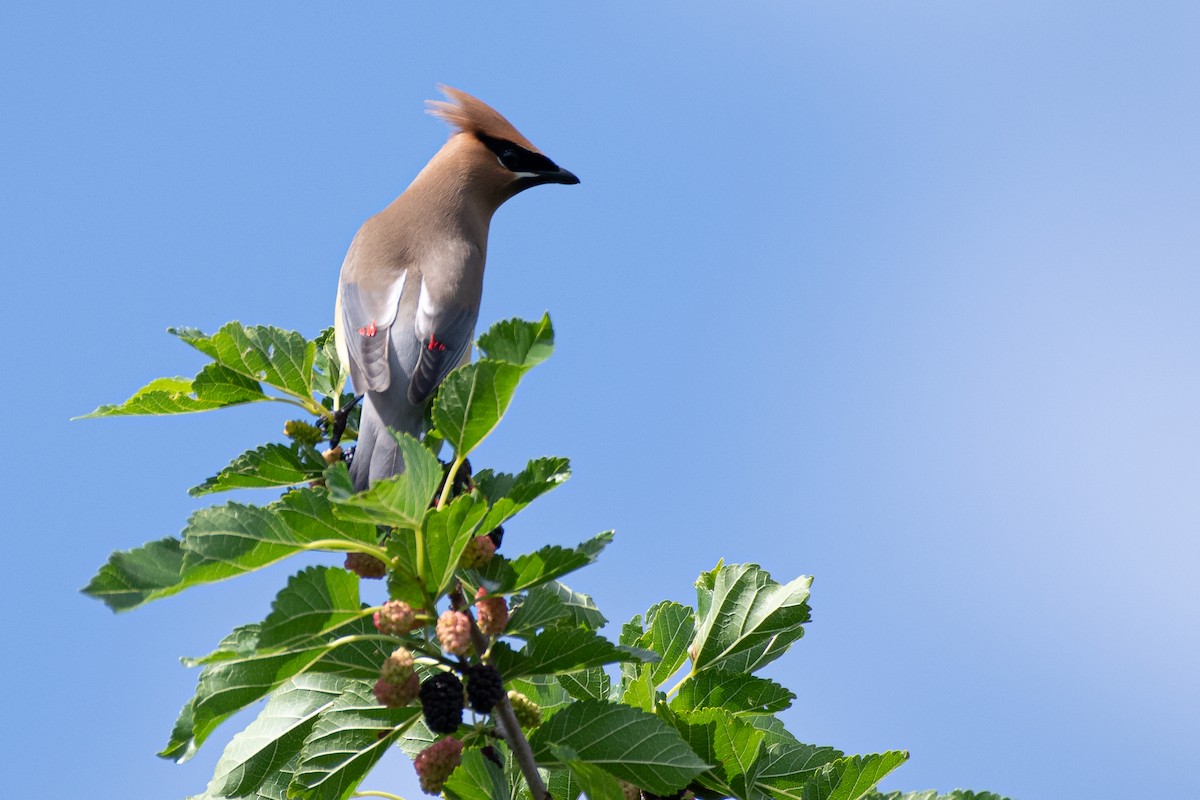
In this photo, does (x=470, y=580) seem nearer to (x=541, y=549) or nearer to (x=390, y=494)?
(x=541, y=549)

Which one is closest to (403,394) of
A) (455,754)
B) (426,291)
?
(426,291)

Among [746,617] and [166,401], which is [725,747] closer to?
[746,617]

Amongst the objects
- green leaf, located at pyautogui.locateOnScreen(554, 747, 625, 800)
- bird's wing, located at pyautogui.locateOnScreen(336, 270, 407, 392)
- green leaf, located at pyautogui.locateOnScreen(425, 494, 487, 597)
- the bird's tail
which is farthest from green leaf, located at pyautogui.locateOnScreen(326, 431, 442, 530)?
bird's wing, located at pyautogui.locateOnScreen(336, 270, 407, 392)

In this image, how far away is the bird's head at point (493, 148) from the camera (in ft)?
16.8

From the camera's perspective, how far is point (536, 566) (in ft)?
7.58

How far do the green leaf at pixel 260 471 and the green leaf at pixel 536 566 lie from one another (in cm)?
58

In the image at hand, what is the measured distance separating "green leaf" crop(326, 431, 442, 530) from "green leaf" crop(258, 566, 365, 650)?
0.12 metres

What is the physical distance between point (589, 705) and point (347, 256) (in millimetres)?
2309

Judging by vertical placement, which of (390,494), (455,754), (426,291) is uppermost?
(426,291)

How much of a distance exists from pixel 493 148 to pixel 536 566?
316 centimetres

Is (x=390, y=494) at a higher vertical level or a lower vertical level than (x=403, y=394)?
lower

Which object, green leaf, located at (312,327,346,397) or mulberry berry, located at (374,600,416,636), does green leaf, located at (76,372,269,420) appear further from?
mulberry berry, located at (374,600,416,636)

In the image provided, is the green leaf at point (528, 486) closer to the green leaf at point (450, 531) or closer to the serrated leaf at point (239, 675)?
the green leaf at point (450, 531)

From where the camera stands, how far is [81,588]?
2.02 meters
